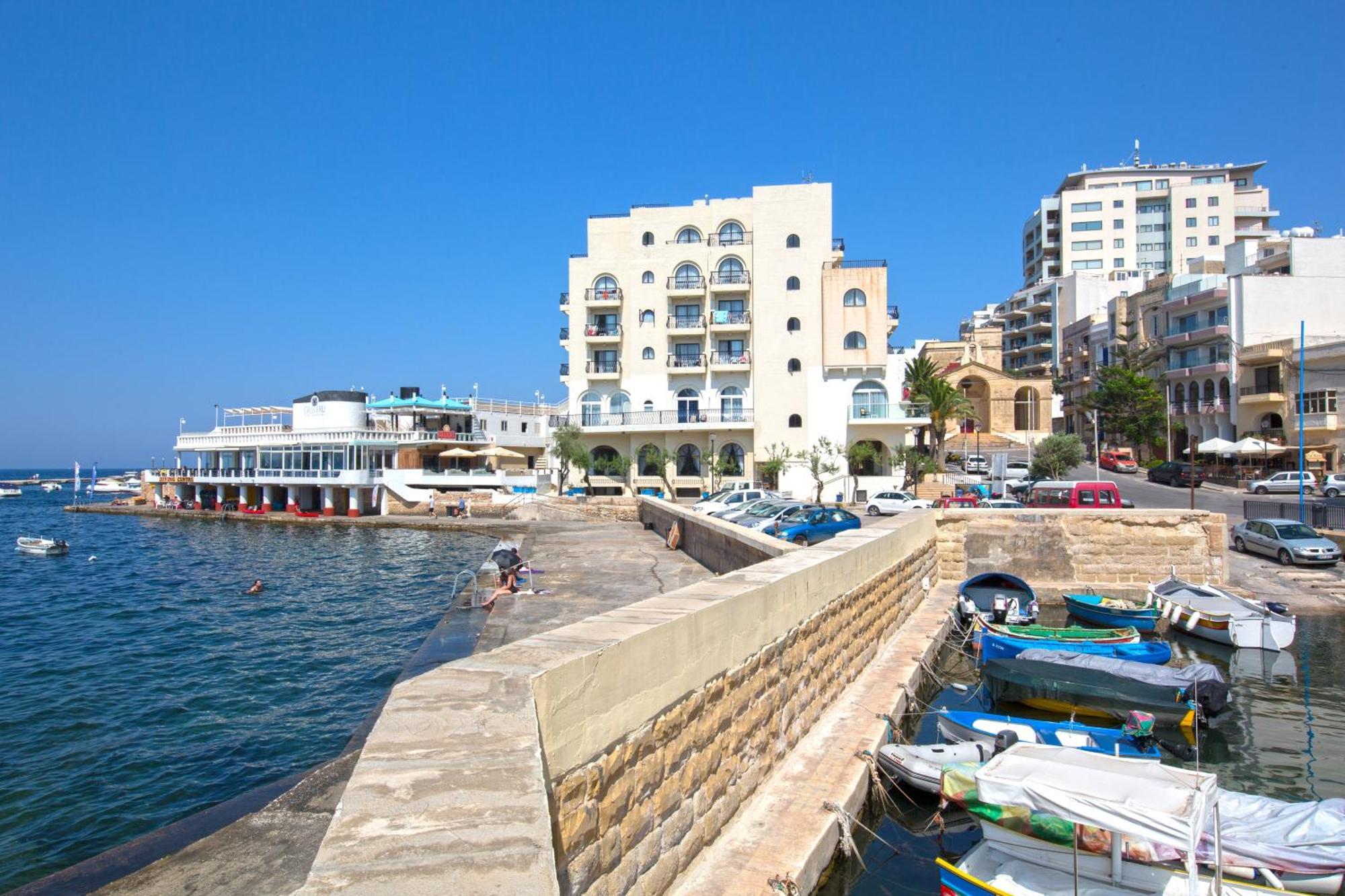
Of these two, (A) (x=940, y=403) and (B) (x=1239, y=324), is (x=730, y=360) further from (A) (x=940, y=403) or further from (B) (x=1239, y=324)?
(B) (x=1239, y=324)

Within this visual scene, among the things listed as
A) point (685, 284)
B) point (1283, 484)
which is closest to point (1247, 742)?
point (1283, 484)

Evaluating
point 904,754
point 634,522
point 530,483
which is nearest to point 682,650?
point 904,754

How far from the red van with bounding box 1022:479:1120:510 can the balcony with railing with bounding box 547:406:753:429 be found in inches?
907

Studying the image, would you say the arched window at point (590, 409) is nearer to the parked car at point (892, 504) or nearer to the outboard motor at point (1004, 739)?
the parked car at point (892, 504)

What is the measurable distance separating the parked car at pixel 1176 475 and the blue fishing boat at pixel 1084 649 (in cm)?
3460

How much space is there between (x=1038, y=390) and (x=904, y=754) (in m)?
63.6

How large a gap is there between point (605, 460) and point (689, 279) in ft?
39.8

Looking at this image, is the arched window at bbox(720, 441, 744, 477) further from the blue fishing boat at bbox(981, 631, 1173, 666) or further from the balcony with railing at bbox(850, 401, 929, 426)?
the blue fishing boat at bbox(981, 631, 1173, 666)

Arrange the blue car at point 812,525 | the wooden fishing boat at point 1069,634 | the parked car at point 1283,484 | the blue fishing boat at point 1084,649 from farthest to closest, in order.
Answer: the parked car at point 1283,484, the blue car at point 812,525, the wooden fishing boat at point 1069,634, the blue fishing boat at point 1084,649

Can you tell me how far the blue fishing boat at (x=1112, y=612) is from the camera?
59.6 feet

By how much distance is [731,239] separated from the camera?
165ft

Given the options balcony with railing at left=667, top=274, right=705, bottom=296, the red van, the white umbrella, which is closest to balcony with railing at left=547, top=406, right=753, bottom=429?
balcony with railing at left=667, top=274, right=705, bottom=296

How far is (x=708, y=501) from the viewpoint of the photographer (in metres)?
36.1

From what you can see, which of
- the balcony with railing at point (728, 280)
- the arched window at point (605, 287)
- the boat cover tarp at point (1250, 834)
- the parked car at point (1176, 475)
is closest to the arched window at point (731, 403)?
the balcony with railing at point (728, 280)
